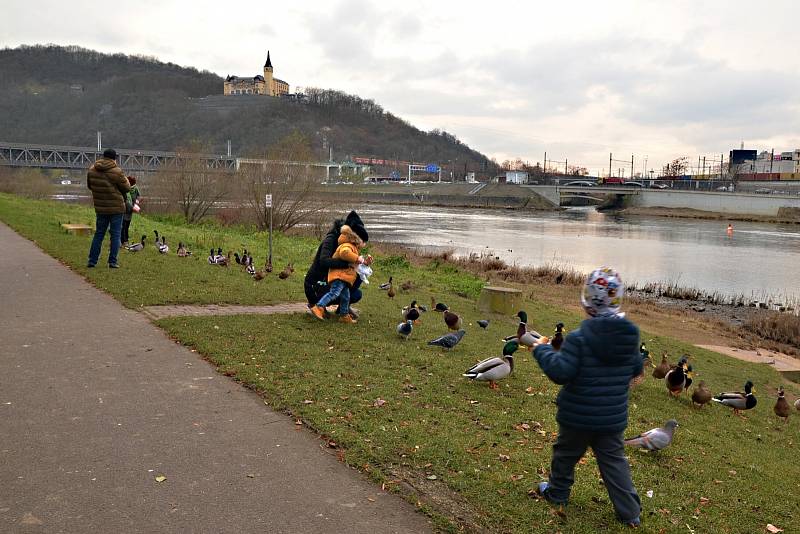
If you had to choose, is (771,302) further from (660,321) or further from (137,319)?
(137,319)

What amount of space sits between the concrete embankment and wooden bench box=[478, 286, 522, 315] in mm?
85421

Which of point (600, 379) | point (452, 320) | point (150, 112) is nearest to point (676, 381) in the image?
point (452, 320)

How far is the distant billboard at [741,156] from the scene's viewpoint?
137250 mm

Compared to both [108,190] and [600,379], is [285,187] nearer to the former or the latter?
[108,190]

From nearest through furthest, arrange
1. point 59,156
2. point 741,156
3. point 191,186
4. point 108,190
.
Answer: point 108,190, point 191,186, point 59,156, point 741,156

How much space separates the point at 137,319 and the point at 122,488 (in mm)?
4995

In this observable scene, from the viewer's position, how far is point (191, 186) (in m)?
33.3

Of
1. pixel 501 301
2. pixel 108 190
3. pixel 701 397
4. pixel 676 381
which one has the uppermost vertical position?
pixel 108 190

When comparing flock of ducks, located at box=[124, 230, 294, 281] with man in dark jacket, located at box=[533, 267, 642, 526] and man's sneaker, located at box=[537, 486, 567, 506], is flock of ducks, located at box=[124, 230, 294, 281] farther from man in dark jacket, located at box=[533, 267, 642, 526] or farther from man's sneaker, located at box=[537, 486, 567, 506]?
man in dark jacket, located at box=[533, 267, 642, 526]

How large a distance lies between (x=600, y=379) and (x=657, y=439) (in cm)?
200

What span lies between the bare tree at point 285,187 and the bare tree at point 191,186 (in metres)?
2.27

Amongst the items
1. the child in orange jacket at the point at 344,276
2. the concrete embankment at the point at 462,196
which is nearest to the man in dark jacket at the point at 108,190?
the child in orange jacket at the point at 344,276

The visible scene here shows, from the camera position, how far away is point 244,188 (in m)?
31.1

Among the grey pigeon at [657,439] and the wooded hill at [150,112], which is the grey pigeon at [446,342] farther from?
the wooded hill at [150,112]
